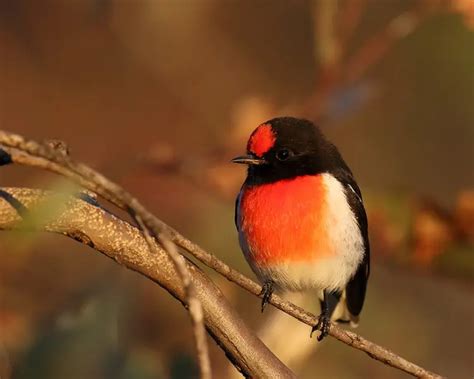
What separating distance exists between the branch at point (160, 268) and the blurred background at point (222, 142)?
530mm

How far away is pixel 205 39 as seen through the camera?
6301 millimetres

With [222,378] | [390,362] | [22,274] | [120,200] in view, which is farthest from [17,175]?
[120,200]

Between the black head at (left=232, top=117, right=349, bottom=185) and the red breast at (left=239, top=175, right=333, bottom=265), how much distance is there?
91 millimetres

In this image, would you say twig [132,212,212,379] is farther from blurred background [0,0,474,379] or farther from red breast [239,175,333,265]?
red breast [239,175,333,265]

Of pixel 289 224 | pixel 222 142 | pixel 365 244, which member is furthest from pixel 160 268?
pixel 222 142

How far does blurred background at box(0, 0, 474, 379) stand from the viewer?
338 cm

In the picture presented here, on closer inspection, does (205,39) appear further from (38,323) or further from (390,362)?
(390,362)

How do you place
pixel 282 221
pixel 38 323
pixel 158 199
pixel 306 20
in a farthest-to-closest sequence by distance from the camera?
pixel 306 20, pixel 158 199, pixel 282 221, pixel 38 323

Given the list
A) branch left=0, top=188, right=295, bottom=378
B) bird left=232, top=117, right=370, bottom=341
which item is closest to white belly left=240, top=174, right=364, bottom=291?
bird left=232, top=117, right=370, bottom=341

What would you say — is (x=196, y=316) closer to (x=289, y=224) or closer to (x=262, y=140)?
(x=289, y=224)

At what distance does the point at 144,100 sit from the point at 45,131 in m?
0.72

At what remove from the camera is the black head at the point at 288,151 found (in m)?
3.60

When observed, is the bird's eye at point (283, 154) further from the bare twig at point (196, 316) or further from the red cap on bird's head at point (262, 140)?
the bare twig at point (196, 316)

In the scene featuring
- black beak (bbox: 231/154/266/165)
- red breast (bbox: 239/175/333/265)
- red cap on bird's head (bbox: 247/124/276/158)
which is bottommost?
red breast (bbox: 239/175/333/265)
